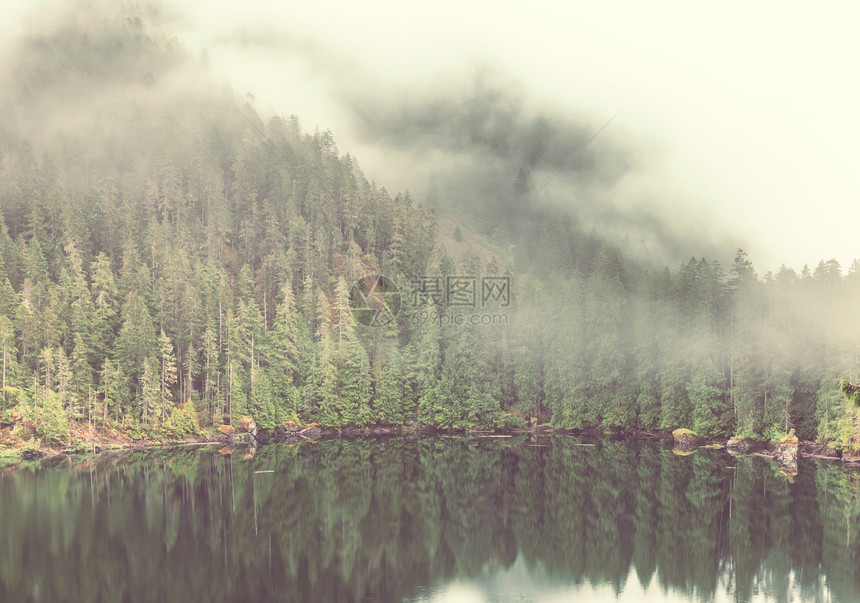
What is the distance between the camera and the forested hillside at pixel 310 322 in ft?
293

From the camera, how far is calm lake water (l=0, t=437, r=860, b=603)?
3962cm

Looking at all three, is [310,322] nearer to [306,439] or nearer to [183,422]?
[306,439]

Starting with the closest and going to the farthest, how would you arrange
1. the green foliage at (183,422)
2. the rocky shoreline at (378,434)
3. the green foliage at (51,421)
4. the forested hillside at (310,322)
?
the rocky shoreline at (378,434) < the green foliage at (51,421) < the forested hillside at (310,322) < the green foliage at (183,422)

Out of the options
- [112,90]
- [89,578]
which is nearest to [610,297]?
[89,578]

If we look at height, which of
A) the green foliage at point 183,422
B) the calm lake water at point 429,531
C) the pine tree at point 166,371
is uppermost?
the pine tree at point 166,371

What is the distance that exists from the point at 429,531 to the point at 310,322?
2908 inches

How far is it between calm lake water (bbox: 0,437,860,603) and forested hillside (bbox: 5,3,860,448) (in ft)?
56.6

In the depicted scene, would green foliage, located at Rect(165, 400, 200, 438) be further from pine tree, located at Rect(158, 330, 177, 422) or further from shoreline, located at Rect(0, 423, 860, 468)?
pine tree, located at Rect(158, 330, 177, 422)

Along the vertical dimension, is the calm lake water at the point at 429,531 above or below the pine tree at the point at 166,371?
below

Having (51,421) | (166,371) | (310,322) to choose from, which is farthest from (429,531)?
(310,322)

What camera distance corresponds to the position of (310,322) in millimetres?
120500

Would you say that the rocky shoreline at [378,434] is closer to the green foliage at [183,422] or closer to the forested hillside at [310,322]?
the green foliage at [183,422]

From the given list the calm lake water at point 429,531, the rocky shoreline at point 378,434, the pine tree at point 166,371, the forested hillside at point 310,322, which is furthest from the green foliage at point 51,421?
the pine tree at point 166,371

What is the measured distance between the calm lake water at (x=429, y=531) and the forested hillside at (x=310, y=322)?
1725 cm
